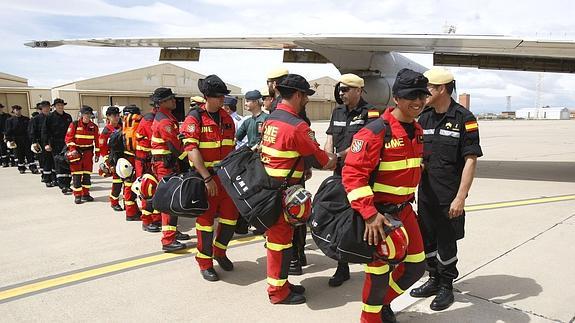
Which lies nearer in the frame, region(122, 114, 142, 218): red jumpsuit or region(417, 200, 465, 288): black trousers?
region(417, 200, 465, 288): black trousers

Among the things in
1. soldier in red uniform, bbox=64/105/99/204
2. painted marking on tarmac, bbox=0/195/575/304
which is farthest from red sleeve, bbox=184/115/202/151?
soldier in red uniform, bbox=64/105/99/204

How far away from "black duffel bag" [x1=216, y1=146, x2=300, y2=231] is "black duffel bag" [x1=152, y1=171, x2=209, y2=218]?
0.60m

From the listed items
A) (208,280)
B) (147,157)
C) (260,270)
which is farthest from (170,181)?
(147,157)

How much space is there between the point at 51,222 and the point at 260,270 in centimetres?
426

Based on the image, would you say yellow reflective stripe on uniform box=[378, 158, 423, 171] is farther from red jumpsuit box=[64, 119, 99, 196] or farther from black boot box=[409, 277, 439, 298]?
red jumpsuit box=[64, 119, 99, 196]

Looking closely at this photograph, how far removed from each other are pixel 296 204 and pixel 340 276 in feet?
4.00

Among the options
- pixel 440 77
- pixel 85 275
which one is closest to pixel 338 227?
pixel 440 77

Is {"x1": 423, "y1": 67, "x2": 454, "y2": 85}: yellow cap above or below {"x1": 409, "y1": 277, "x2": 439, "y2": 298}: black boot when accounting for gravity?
above

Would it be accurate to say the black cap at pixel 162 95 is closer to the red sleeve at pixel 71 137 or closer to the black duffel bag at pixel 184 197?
the black duffel bag at pixel 184 197

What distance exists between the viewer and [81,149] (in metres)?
8.17

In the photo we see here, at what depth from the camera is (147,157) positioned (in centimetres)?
614

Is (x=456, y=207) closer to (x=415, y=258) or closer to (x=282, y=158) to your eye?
(x=415, y=258)

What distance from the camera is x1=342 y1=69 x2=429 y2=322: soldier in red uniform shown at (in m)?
2.60

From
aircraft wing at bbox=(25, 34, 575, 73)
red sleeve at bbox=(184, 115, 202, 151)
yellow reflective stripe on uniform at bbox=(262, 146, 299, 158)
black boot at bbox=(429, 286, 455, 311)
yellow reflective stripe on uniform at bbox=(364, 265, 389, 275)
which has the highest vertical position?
aircraft wing at bbox=(25, 34, 575, 73)
